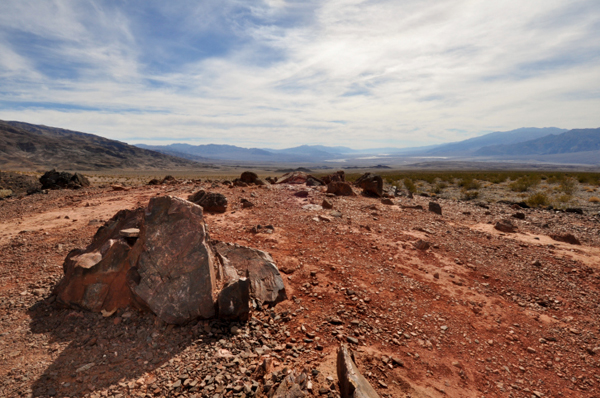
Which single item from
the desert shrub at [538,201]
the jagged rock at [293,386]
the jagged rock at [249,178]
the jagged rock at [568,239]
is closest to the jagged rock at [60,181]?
the jagged rock at [249,178]

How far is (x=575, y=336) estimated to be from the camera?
→ 6711 mm

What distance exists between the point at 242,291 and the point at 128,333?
2.45 m

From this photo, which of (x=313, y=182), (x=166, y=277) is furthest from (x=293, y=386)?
(x=313, y=182)

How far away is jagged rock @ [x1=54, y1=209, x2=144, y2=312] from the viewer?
6355mm

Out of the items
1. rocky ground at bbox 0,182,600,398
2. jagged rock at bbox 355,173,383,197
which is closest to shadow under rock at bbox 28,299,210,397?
rocky ground at bbox 0,182,600,398

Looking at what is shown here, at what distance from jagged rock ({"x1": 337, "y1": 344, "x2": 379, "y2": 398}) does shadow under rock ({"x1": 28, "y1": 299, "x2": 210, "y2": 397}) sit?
3.01m

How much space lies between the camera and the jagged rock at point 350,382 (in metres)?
4.30

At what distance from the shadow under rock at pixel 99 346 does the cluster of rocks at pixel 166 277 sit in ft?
0.85

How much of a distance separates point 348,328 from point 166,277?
174 inches

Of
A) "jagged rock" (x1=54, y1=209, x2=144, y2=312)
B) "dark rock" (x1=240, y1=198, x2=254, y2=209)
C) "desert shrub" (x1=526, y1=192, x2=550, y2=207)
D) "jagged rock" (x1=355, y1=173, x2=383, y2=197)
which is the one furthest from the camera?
"desert shrub" (x1=526, y1=192, x2=550, y2=207)

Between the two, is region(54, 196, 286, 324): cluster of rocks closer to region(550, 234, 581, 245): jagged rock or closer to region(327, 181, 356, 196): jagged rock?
region(327, 181, 356, 196): jagged rock

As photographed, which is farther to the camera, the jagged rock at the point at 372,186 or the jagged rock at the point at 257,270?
the jagged rock at the point at 372,186

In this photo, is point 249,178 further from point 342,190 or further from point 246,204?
point 246,204

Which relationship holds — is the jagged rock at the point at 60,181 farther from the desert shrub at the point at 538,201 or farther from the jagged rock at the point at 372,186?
the desert shrub at the point at 538,201
